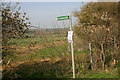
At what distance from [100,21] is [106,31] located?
3670 millimetres

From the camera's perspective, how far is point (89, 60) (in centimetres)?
854

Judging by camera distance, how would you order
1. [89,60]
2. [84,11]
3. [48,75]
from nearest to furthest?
[48,75] → [89,60] → [84,11]

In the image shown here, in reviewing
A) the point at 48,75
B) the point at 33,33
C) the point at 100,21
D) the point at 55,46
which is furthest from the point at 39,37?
the point at 100,21

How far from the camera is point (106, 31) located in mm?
8102

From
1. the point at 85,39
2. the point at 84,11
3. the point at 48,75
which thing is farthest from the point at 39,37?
the point at 84,11

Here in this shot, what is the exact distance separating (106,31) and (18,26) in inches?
181

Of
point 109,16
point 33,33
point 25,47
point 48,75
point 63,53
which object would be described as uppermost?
point 109,16

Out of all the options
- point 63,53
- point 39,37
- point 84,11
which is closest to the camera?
point 39,37

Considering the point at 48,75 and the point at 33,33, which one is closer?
the point at 33,33

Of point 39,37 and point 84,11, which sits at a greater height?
point 84,11

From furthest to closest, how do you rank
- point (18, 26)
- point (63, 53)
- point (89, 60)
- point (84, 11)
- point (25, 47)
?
point (84, 11) < point (89, 60) < point (63, 53) < point (25, 47) < point (18, 26)

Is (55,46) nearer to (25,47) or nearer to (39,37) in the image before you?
(39,37)

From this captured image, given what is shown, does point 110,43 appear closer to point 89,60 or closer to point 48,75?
point 89,60

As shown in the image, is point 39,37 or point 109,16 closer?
point 39,37
